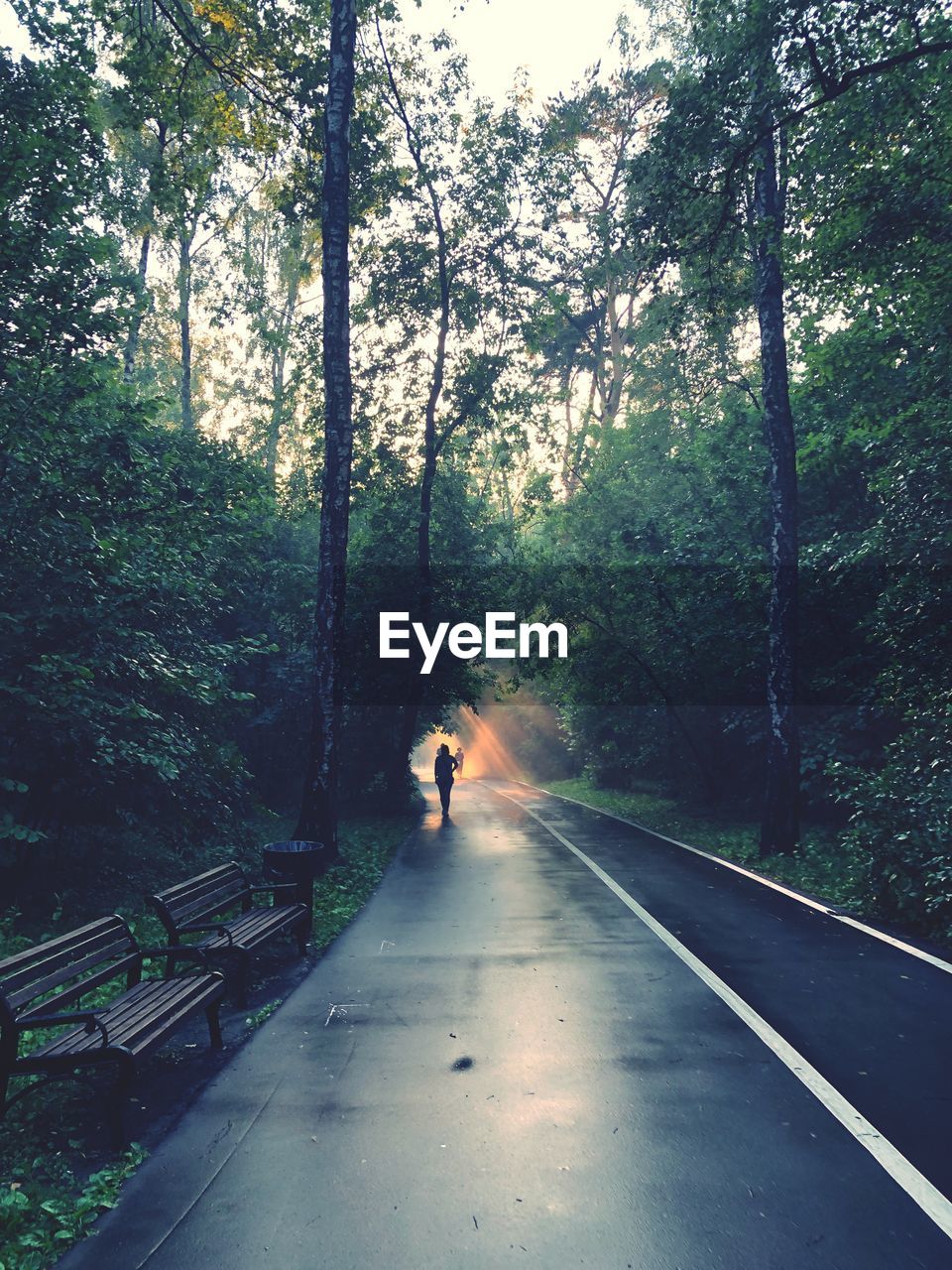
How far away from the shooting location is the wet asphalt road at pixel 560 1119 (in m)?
3.45

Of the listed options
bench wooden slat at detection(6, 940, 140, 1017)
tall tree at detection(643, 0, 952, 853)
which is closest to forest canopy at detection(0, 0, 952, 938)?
tall tree at detection(643, 0, 952, 853)

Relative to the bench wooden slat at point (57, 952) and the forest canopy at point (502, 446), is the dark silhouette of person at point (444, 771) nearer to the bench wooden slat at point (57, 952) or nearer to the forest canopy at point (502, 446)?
the forest canopy at point (502, 446)

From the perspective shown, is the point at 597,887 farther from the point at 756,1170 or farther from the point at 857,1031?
the point at 756,1170

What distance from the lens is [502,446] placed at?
26.2 metres

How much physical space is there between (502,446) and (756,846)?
16.5 m

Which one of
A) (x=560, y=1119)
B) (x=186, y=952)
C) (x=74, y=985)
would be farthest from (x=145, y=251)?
(x=560, y=1119)

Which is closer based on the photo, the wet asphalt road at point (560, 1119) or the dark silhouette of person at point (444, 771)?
the wet asphalt road at point (560, 1119)

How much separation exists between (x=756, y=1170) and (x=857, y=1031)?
7.24 ft

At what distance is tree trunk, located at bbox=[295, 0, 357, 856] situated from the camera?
41.7 ft

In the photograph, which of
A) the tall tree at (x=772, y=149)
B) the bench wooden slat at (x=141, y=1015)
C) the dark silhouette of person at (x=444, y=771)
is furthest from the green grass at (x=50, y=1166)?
the dark silhouette of person at (x=444, y=771)

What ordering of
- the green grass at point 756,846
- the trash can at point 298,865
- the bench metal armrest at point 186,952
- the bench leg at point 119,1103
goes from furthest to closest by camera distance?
the green grass at point 756,846
the trash can at point 298,865
the bench metal armrest at point 186,952
the bench leg at point 119,1103

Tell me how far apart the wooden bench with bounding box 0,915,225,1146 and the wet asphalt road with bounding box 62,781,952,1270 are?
49 centimetres

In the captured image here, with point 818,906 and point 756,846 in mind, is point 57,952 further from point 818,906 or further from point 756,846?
point 756,846

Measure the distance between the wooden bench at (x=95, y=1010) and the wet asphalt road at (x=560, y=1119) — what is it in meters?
0.49
